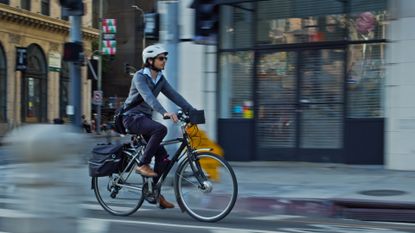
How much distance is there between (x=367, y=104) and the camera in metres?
12.0

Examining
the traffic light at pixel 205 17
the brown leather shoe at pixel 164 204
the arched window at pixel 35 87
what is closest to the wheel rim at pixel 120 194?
the brown leather shoe at pixel 164 204

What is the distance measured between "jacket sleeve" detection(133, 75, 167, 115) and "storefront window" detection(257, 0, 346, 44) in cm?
650

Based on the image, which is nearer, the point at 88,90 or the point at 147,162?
the point at 147,162

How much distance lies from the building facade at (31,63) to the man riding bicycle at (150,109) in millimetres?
24149

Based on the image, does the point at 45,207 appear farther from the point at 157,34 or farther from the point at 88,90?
the point at 88,90

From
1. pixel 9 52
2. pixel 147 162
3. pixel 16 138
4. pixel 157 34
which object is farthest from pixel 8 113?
pixel 16 138

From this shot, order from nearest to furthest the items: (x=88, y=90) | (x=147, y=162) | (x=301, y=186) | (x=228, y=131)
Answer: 1. (x=147, y=162)
2. (x=301, y=186)
3. (x=228, y=131)
4. (x=88, y=90)

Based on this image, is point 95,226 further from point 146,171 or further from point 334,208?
point 334,208

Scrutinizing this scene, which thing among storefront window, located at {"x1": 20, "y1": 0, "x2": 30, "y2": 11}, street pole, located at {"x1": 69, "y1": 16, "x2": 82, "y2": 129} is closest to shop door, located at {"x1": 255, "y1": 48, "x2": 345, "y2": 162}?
street pole, located at {"x1": 69, "y1": 16, "x2": 82, "y2": 129}

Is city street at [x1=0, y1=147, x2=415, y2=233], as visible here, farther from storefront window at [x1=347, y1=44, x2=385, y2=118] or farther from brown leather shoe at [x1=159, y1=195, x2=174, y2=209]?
storefront window at [x1=347, y1=44, x2=385, y2=118]

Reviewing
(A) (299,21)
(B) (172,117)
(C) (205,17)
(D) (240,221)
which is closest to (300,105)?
(A) (299,21)

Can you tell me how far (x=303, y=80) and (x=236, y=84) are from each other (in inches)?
61.4

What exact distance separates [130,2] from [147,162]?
53638mm

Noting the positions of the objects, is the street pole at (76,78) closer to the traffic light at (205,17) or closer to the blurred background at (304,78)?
the blurred background at (304,78)
